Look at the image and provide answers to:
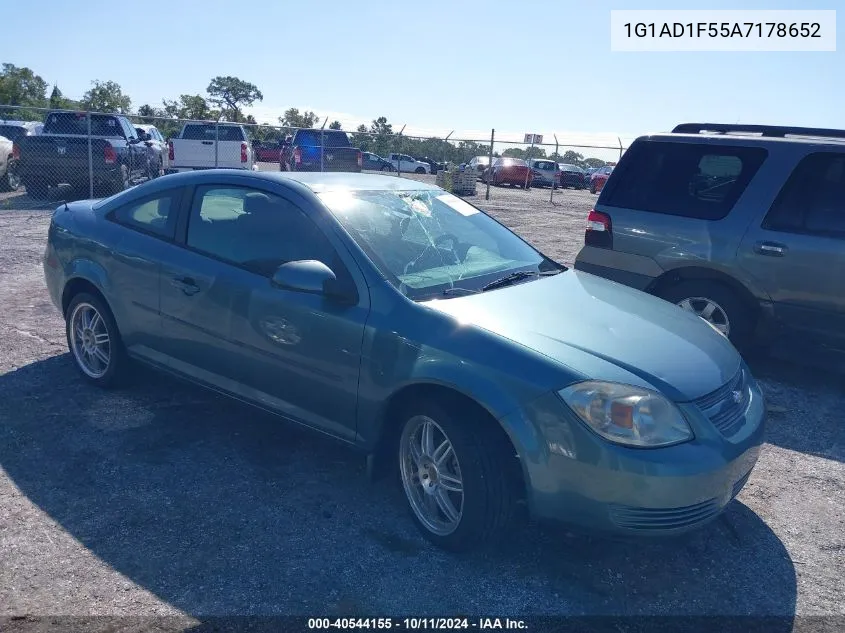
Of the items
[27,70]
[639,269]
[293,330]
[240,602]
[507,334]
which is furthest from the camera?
[27,70]

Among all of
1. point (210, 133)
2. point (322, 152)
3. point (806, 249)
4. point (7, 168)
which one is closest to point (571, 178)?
point (322, 152)

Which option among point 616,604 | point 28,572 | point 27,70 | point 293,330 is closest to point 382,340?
point 293,330

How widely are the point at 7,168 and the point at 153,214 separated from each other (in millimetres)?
14255

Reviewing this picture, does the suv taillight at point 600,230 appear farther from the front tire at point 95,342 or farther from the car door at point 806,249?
the front tire at point 95,342

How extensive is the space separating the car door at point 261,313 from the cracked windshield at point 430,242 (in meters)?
0.19

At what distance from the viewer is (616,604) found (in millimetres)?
2977

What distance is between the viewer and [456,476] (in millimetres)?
3258

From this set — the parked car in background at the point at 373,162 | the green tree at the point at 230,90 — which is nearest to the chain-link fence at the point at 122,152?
the parked car in background at the point at 373,162

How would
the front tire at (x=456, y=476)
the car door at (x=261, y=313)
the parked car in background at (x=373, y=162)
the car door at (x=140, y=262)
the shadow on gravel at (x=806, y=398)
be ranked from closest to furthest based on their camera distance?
the front tire at (x=456, y=476)
the car door at (x=261, y=313)
the car door at (x=140, y=262)
the shadow on gravel at (x=806, y=398)
the parked car in background at (x=373, y=162)

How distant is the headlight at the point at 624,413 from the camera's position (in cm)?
288

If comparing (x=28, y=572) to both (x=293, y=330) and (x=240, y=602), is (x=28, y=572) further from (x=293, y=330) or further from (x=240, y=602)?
(x=293, y=330)

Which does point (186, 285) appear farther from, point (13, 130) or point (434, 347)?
point (13, 130)

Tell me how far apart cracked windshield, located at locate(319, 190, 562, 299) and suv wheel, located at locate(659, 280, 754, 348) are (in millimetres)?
1948

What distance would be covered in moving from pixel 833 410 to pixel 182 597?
177 inches
